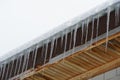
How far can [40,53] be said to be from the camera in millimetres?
7965

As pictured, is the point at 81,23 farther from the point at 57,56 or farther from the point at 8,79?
the point at 8,79

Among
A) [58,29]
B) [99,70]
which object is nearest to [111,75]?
[99,70]

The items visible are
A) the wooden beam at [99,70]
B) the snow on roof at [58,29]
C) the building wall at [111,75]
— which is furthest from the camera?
the snow on roof at [58,29]

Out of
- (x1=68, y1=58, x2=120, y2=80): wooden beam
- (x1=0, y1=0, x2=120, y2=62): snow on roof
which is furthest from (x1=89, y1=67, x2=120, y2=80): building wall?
(x1=0, y1=0, x2=120, y2=62): snow on roof

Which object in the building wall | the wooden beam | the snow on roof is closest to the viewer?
the wooden beam

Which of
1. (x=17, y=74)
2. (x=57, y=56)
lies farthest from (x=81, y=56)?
(x=17, y=74)

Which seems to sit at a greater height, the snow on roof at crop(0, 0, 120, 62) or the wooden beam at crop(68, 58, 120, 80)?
the snow on roof at crop(0, 0, 120, 62)

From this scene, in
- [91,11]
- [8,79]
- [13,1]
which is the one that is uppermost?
[13,1]

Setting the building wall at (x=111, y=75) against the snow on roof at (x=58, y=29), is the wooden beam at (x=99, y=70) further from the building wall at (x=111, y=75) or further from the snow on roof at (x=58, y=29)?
the snow on roof at (x=58, y=29)

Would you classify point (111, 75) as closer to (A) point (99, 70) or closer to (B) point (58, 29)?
Answer: (A) point (99, 70)

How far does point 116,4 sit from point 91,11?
1.67 feet

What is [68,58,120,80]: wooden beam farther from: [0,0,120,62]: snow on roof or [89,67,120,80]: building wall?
[0,0,120,62]: snow on roof

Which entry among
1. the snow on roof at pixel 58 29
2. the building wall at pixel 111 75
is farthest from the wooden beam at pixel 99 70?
the snow on roof at pixel 58 29

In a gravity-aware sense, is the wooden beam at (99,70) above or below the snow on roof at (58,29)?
below
